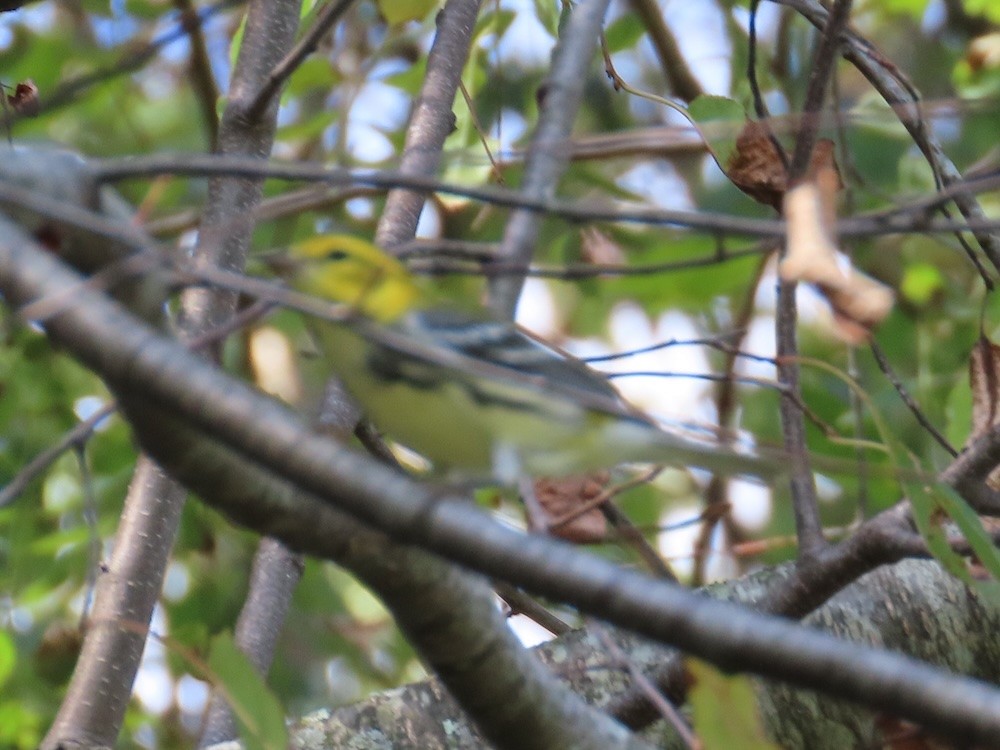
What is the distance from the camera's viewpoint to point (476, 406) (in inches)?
61.8

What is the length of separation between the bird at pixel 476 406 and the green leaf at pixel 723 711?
46cm

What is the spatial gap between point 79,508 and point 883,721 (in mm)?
2600

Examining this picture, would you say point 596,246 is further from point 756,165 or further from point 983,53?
point 756,165

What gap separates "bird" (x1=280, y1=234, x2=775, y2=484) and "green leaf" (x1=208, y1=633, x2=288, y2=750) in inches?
16.3

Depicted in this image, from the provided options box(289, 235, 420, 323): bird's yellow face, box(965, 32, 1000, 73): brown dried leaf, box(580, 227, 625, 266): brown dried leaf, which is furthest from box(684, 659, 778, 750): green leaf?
box(965, 32, 1000, 73): brown dried leaf

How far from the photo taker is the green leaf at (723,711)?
1.02 metres

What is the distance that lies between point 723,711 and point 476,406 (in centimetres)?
64

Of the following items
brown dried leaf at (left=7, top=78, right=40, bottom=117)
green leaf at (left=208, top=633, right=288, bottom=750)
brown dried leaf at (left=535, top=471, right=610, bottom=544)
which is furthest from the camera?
brown dried leaf at (left=535, top=471, right=610, bottom=544)

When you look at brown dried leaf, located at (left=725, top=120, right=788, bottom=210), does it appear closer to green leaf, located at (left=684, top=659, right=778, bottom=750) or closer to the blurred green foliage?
the blurred green foliage

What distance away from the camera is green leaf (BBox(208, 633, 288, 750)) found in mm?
1229

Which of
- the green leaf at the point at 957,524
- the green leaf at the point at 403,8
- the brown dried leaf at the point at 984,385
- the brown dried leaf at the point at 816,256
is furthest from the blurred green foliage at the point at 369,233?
the brown dried leaf at the point at 816,256

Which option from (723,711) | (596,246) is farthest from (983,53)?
(723,711)

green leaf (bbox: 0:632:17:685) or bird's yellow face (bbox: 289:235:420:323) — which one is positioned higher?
bird's yellow face (bbox: 289:235:420:323)

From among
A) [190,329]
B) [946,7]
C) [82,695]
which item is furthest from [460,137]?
[946,7]
